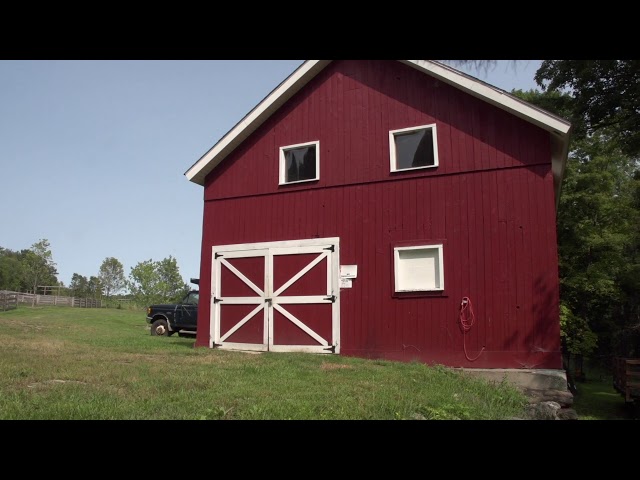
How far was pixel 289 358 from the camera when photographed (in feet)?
30.8

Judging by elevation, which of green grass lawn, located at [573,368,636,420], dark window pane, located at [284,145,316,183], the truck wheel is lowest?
green grass lawn, located at [573,368,636,420]

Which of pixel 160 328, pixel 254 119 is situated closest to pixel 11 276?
pixel 160 328

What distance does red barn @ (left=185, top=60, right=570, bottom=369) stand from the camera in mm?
9336

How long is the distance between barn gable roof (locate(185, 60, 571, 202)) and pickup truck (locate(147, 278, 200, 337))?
692 centimetres

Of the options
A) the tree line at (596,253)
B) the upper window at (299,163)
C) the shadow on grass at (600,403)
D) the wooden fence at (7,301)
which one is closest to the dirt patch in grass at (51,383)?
the upper window at (299,163)

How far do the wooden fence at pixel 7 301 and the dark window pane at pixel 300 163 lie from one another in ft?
87.0

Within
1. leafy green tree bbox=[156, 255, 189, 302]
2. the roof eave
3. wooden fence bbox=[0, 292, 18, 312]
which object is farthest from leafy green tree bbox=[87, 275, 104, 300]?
the roof eave

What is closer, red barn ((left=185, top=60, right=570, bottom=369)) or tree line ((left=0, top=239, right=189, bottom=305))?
red barn ((left=185, top=60, right=570, bottom=369))

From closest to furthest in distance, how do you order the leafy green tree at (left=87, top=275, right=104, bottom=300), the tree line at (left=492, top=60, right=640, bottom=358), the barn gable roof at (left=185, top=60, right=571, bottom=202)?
the barn gable roof at (left=185, top=60, right=571, bottom=202) < the tree line at (left=492, top=60, right=640, bottom=358) < the leafy green tree at (left=87, top=275, right=104, bottom=300)

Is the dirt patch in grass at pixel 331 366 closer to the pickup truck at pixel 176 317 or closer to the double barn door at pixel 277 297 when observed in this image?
the double barn door at pixel 277 297

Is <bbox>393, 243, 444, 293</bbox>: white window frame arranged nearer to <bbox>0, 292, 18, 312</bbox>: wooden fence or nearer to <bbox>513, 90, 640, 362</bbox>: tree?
<bbox>513, 90, 640, 362</bbox>: tree
